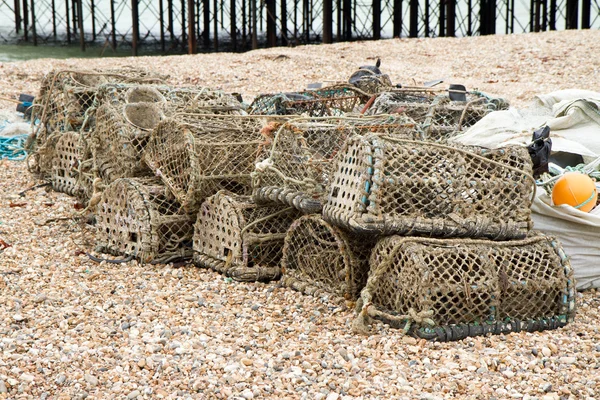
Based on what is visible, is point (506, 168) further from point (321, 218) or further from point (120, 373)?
point (120, 373)

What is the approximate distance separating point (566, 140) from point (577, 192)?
650 mm

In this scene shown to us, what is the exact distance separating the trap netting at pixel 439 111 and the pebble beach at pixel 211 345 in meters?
1.80

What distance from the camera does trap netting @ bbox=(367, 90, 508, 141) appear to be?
536 centimetres

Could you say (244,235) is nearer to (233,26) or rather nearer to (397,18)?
(397,18)

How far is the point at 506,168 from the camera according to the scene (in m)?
3.63

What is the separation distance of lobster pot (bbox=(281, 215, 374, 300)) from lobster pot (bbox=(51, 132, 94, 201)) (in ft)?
6.74

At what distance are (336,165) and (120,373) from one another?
4.52 ft

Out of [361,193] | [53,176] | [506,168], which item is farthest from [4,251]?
[506,168]

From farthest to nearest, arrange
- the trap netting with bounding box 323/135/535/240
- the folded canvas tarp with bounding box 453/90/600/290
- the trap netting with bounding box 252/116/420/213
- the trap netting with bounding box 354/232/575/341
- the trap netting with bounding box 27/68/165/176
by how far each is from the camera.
A: the trap netting with bounding box 27/68/165/176, the folded canvas tarp with bounding box 453/90/600/290, the trap netting with bounding box 252/116/420/213, the trap netting with bounding box 323/135/535/240, the trap netting with bounding box 354/232/575/341

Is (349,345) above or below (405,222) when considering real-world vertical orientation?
below

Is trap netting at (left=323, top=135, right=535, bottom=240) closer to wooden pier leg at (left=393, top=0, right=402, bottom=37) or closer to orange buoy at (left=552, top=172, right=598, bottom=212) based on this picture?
orange buoy at (left=552, top=172, right=598, bottom=212)

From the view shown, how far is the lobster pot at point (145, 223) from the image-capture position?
4.47 metres

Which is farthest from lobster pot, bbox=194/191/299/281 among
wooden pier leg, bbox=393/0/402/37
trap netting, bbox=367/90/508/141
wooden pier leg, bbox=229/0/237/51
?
wooden pier leg, bbox=229/0/237/51

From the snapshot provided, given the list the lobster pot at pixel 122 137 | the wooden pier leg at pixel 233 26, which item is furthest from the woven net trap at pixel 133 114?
the wooden pier leg at pixel 233 26
